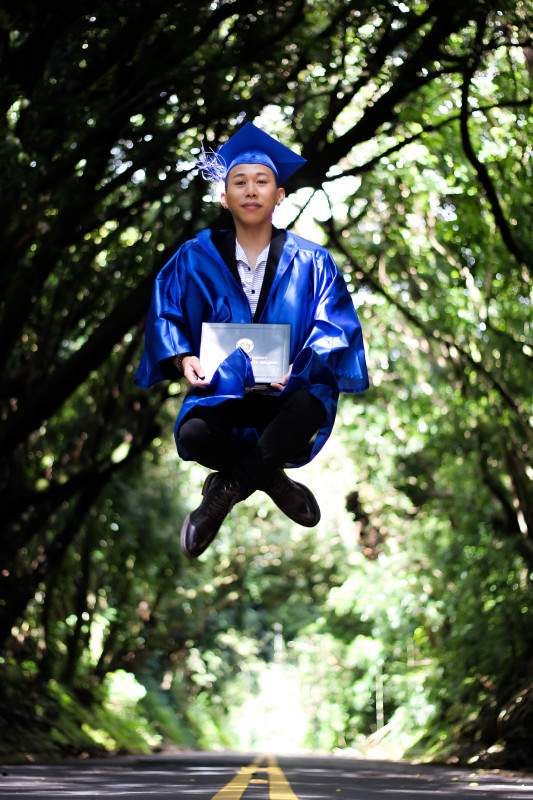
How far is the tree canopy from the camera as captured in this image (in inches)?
359

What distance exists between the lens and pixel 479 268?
12.2 metres

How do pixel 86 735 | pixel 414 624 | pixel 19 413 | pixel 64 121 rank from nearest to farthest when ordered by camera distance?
pixel 64 121, pixel 19 413, pixel 86 735, pixel 414 624

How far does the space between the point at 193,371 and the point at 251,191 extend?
3.05ft

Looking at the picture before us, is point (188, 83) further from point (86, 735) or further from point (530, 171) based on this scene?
point (86, 735)

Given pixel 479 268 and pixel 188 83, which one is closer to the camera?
pixel 188 83

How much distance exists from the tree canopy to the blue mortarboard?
2839 mm

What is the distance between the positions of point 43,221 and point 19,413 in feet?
5.97

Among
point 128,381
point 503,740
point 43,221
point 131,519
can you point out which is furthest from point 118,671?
point 43,221

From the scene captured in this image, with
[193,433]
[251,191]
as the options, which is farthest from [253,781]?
[251,191]

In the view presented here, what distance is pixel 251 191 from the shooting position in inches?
198

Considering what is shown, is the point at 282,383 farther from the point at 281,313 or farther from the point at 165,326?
the point at 165,326

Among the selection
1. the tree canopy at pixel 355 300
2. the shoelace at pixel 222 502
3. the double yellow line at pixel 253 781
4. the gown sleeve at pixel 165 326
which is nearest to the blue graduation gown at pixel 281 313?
the gown sleeve at pixel 165 326

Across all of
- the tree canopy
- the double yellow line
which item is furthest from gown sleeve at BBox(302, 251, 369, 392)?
the tree canopy

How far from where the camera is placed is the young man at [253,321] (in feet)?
15.6
